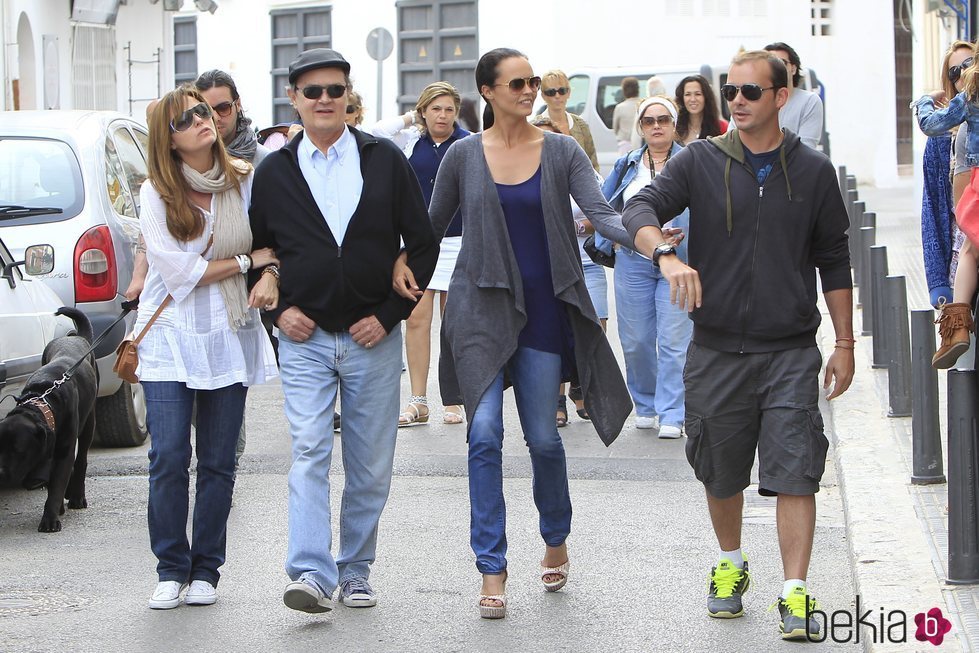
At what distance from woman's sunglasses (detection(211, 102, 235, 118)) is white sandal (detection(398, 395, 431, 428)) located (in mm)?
2645

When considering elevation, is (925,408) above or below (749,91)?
below

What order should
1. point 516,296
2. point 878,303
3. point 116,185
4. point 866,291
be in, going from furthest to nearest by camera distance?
point 866,291, point 878,303, point 116,185, point 516,296

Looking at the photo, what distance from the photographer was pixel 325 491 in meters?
5.44

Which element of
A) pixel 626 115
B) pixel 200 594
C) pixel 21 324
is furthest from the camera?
pixel 626 115

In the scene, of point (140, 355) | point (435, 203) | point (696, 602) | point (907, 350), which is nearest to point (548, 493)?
point (696, 602)

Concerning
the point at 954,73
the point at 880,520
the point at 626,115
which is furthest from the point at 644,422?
the point at 626,115

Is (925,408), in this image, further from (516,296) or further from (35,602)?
(35,602)

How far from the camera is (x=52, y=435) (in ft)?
22.7

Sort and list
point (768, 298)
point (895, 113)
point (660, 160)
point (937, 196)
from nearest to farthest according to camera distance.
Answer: point (768, 298) → point (937, 196) → point (660, 160) → point (895, 113)

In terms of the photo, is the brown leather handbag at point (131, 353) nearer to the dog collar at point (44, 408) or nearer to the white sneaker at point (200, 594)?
the white sneaker at point (200, 594)

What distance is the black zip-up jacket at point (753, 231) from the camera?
5.04 metres

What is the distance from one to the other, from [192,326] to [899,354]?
13.4 feet

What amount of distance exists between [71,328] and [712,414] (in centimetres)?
392

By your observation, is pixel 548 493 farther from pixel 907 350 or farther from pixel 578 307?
pixel 907 350
